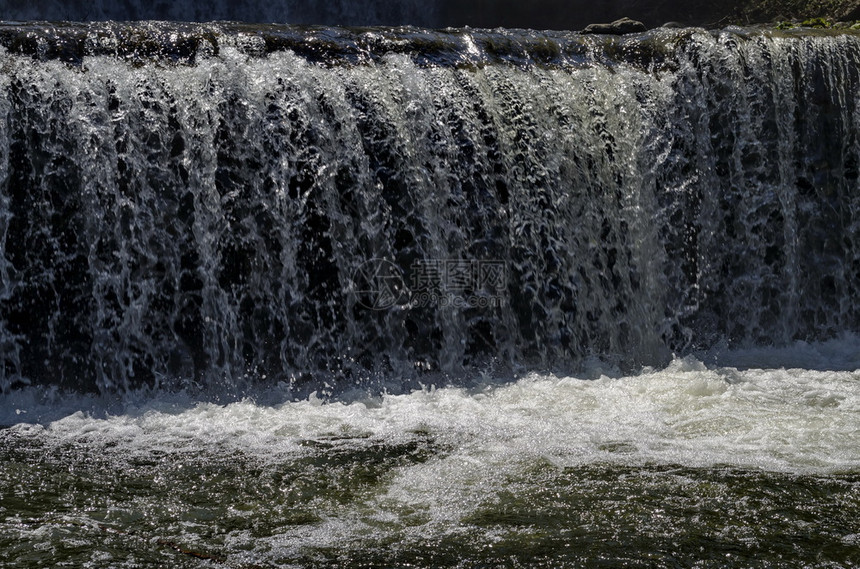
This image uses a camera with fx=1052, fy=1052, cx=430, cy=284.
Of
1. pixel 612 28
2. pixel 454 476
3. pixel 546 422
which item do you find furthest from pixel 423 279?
pixel 612 28

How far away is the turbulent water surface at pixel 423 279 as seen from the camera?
4.89m

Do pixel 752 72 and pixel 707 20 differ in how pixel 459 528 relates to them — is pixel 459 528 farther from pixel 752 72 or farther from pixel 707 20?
pixel 707 20

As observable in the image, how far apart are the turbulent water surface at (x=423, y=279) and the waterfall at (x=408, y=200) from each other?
0.02 metres

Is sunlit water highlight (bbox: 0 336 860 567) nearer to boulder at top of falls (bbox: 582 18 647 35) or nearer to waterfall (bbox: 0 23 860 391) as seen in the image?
waterfall (bbox: 0 23 860 391)

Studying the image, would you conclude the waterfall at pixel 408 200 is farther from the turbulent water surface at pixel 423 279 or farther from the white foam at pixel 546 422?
the white foam at pixel 546 422

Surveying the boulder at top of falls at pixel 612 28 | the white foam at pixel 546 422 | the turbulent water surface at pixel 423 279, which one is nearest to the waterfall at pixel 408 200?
the turbulent water surface at pixel 423 279

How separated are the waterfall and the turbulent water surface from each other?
0.02m

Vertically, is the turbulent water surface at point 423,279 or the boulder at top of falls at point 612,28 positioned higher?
the boulder at top of falls at point 612,28

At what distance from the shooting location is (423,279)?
7.23 meters

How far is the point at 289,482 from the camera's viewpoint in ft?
16.2

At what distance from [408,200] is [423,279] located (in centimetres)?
56

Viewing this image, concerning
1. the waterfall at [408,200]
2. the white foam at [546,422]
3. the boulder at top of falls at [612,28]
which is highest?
the boulder at top of falls at [612,28]

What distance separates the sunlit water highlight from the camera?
4105 millimetres

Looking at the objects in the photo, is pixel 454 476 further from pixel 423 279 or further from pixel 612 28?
pixel 612 28
